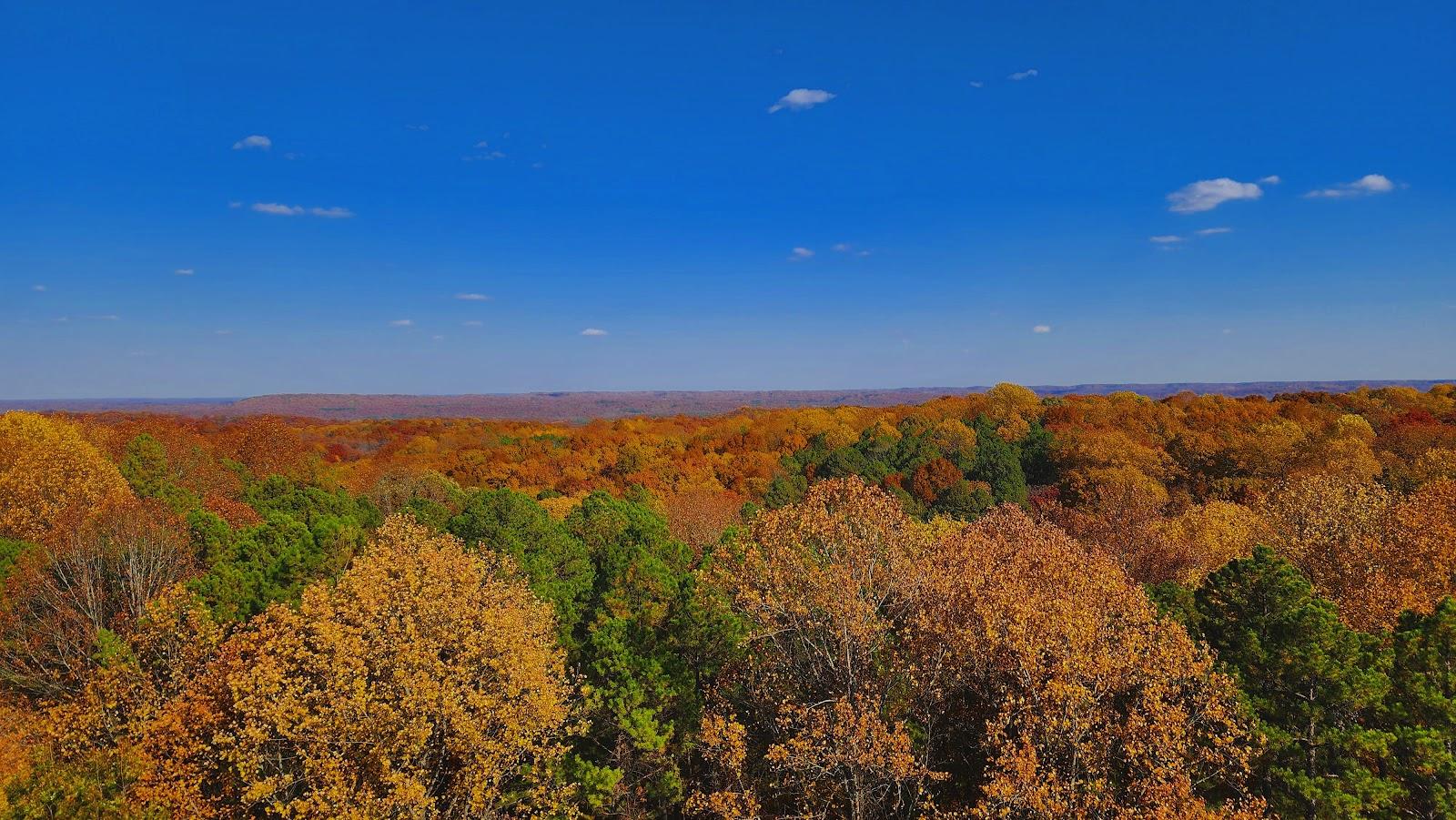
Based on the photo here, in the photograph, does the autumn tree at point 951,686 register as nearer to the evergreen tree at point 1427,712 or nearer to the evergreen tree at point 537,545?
the evergreen tree at point 1427,712

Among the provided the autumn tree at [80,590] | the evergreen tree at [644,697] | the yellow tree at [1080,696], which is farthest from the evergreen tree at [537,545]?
the yellow tree at [1080,696]

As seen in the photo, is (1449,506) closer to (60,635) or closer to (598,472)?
(60,635)

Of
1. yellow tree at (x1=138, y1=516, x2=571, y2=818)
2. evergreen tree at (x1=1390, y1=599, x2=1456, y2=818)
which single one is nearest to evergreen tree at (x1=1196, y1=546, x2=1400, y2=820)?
evergreen tree at (x1=1390, y1=599, x2=1456, y2=818)

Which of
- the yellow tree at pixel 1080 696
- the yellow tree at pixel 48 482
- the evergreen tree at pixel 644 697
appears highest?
the yellow tree at pixel 48 482

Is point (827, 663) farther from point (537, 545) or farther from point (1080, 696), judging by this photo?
point (537, 545)

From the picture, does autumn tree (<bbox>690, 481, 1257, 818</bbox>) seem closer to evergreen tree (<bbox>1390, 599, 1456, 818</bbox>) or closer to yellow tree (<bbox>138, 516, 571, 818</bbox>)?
evergreen tree (<bbox>1390, 599, 1456, 818</bbox>)

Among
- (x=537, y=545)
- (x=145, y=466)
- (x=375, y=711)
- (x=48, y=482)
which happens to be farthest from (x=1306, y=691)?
(x=145, y=466)
